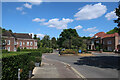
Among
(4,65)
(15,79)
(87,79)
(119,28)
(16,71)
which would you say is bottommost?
(87,79)

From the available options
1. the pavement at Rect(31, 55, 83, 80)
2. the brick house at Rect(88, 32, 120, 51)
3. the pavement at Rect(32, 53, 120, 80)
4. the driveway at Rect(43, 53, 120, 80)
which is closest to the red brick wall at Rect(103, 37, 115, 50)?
the brick house at Rect(88, 32, 120, 51)

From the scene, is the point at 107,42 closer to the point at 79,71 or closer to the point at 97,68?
the point at 97,68

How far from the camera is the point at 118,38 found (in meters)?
50.8

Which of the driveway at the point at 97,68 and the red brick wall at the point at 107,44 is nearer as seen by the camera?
the driveway at the point at 97,68

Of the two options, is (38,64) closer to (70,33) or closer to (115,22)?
(115,22)

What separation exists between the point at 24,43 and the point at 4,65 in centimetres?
5018

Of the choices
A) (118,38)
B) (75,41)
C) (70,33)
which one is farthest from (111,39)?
(70,33)

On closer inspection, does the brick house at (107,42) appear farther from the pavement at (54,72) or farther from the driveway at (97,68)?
the pavement at (54,72)

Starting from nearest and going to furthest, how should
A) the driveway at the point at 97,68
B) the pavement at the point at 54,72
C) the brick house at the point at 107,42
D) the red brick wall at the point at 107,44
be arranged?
the pavement at the point at 54,72
the driveway at the point at 97,68
the brick house at the point at 107,42
the red brick wall at the point at 107,44

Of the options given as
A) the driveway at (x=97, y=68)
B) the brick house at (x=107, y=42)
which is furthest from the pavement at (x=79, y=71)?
the brick house at (x=107, y=42)

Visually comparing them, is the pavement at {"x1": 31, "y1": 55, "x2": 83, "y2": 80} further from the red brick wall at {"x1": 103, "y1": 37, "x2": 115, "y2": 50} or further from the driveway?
the red brick wall at {"x1": 103, "y1": 37, "x2": 115, "y2": 50}

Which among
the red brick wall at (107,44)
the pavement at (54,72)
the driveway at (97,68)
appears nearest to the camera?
the pavement at (54,72)

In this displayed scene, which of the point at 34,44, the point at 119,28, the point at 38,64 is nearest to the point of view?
the point at 38,64

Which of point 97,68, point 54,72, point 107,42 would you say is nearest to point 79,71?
point 54,72
